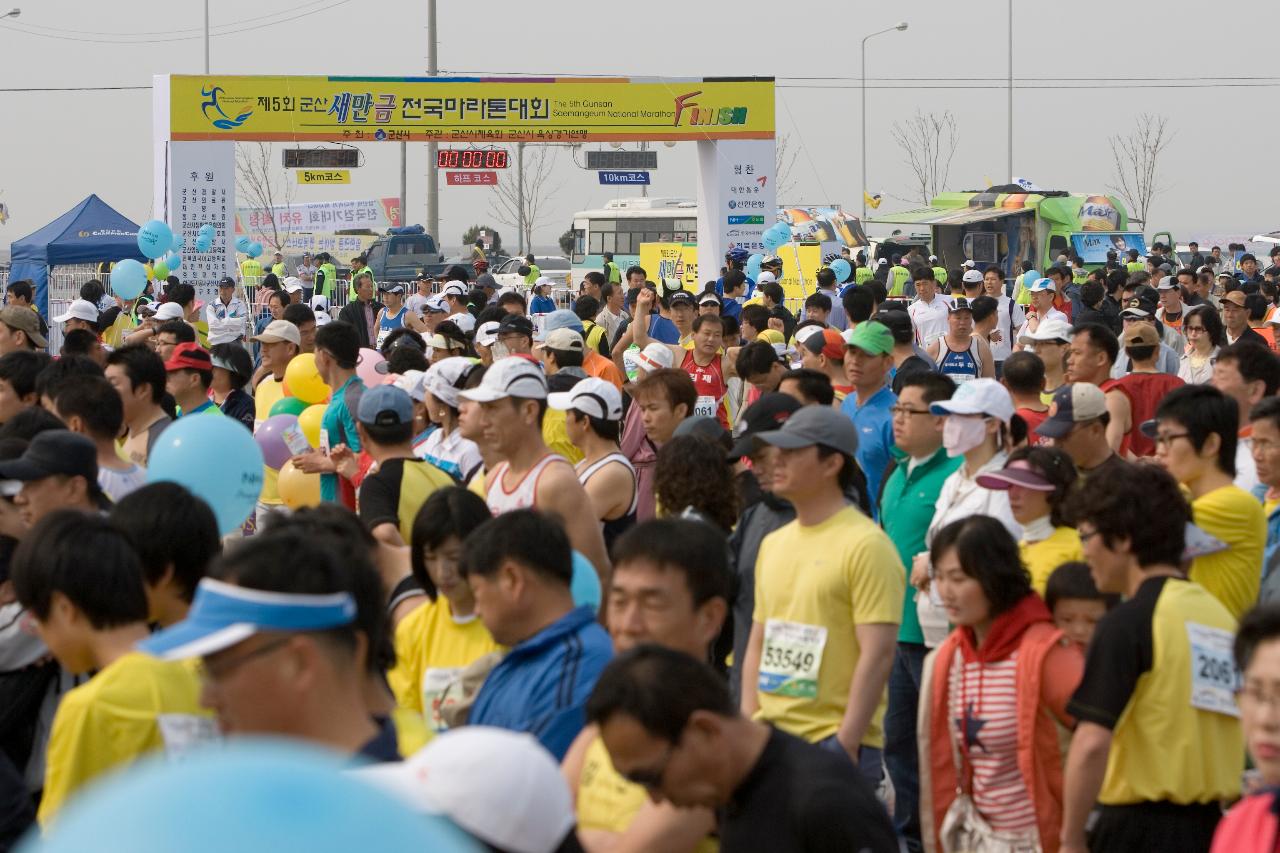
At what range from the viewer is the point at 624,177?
37562 millimetres

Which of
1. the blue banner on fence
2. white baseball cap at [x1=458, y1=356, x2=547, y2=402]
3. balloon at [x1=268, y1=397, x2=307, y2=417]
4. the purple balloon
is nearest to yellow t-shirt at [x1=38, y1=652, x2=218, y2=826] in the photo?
white baseball cap at [x1=458, y1=356, x2=547, y2=402]

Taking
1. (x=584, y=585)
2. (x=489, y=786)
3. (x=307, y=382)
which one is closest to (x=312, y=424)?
(x=307, y=382)

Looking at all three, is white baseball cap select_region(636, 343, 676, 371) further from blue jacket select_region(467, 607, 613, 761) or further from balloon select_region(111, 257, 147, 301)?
balloon select_region(111, 257, 147, 301)

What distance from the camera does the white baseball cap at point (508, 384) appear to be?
5.94 meters

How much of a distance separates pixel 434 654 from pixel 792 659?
1161 millimetres

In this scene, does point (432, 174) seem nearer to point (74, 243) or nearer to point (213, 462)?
point (74, 243)

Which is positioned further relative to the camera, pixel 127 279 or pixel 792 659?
pixel 127 279

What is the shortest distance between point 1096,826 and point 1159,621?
621 mm

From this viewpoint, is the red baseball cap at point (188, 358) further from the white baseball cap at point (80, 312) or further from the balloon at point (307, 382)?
the white baseball cap at point (80, 312)

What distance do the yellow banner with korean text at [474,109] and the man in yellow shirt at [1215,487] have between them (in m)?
23.7

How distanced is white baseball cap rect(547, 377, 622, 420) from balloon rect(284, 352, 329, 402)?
9.47ft

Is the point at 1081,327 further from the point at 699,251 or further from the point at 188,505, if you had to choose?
the point at 699,251

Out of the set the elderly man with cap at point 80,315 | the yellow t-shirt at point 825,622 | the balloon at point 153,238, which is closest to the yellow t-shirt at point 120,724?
the yellow t-shirt at point 825,622

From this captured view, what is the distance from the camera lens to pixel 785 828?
9.53ft
